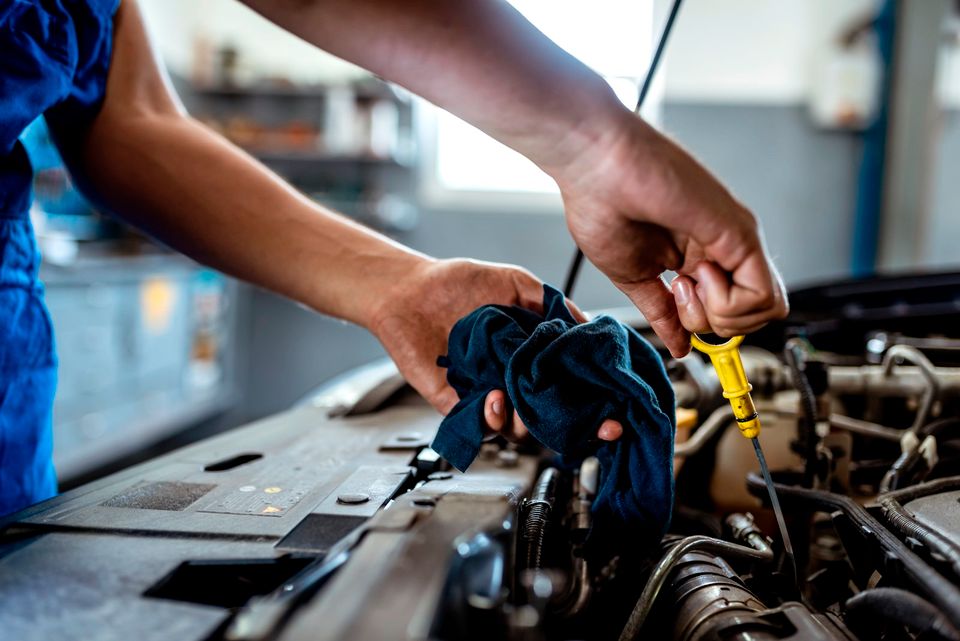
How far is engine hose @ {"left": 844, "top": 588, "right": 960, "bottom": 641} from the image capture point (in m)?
0.41

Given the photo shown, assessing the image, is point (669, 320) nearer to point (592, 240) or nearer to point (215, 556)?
point (592, 240)

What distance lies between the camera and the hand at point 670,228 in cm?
45

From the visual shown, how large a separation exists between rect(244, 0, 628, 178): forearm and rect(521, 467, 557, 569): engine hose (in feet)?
0.86

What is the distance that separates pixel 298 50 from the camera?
14.5 feet

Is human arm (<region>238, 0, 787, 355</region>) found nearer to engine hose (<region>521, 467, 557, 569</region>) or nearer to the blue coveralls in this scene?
engine hose (<region>521, 467, 557, 569</region>)

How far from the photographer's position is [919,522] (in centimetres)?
52

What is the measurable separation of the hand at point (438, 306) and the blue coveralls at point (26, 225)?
336 mm

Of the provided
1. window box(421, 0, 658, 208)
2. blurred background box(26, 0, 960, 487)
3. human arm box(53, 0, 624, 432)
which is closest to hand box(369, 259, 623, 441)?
human arm box(53, 0, 624, 432)

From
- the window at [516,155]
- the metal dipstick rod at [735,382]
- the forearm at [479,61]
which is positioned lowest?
the metal dipstick rod at [735,382]

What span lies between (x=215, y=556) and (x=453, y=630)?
0.20 metres

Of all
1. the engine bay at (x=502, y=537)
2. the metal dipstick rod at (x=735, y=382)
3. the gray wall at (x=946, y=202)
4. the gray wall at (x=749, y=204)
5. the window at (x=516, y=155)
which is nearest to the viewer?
the engine bay at (x=502, y=537)

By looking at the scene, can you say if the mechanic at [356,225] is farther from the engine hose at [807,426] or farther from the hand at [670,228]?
the engine hose at [807,426]

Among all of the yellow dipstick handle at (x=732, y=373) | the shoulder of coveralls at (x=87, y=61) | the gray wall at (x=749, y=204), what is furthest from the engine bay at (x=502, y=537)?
the gray wall at (x=749, y=204)

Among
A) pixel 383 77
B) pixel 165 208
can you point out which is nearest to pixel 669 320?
pixel 383 77
